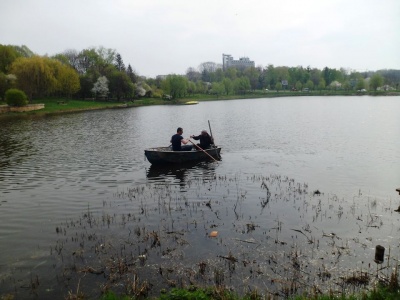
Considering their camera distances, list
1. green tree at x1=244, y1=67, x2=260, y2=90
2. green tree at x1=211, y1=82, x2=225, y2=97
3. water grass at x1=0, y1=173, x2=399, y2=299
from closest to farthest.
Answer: water grass at x1=0, y1=173, x2=399, y2=299
green tree at x1=211, y1=82, x2=225, y2=97
green tree at x1=244, y1=67, x2=260, y2=90

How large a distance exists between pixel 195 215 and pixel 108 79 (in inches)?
3944

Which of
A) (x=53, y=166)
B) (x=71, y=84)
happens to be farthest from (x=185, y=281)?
(x=71, y=84)

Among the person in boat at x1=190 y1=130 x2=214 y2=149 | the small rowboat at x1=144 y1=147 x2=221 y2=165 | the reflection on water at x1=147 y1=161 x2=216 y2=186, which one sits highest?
the person in boat at x1=190 y1=130 x2=214 y2=149

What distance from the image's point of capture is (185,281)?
8.83 m

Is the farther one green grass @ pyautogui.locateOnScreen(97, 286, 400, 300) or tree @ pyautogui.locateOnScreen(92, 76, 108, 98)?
tree @ pyautogui.locateOnScreen(92, 76, 108, 98)

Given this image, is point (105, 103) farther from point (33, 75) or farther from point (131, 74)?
point (131, 74)

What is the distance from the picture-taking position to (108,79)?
346 feet

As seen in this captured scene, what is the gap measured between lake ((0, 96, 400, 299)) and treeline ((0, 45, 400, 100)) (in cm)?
5952

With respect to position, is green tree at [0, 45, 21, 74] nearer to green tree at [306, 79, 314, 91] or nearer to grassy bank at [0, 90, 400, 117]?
grassy bank at [0, 90, 400, 117]

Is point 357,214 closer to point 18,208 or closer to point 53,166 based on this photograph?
point 18,208

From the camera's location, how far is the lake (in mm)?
9531

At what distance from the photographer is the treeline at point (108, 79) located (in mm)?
79500

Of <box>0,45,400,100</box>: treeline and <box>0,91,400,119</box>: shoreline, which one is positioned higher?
<box>0,45,400,100</box>: treeline

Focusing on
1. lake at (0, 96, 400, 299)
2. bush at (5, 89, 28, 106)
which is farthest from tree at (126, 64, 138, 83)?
lake at (0, 96, 400, 299)
